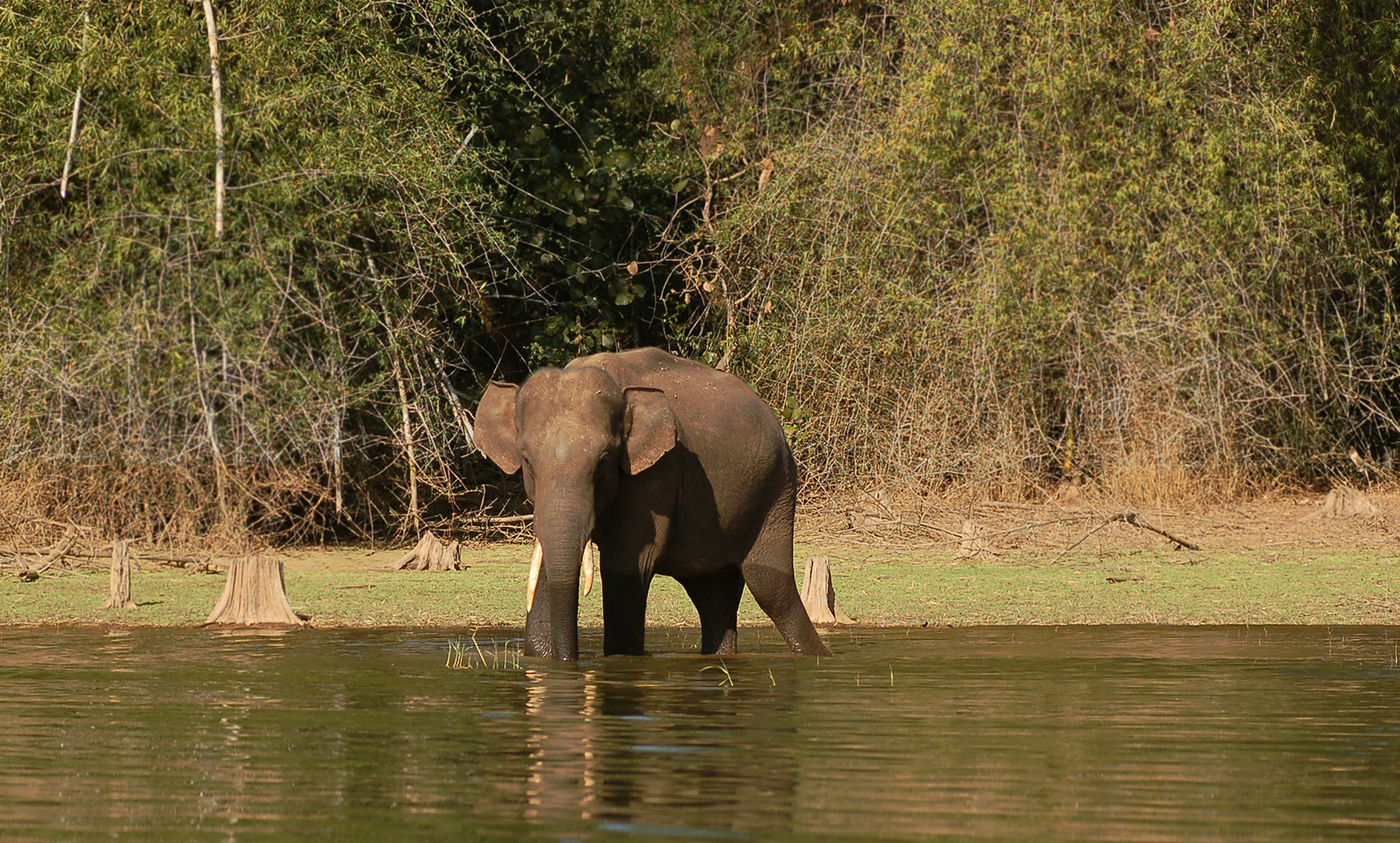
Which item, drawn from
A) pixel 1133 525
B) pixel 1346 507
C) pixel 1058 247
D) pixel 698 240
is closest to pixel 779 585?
pixel 1133 525

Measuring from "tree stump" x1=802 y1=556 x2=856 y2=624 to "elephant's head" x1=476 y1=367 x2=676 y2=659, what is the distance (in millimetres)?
3045

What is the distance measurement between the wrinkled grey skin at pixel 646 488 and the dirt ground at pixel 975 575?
210 cm

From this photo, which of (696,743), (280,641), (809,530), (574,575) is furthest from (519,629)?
(809,530)

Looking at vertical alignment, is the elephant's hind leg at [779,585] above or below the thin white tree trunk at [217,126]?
below

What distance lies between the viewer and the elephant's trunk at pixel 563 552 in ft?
34.4

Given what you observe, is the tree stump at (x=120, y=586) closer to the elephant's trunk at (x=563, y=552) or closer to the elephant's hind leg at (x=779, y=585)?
the elephant's trunk at (x=563, y=552)

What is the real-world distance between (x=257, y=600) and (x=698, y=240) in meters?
10.6

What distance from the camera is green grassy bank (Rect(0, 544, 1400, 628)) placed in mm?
13711

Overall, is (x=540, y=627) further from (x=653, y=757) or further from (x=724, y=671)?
(x=653, y=757)

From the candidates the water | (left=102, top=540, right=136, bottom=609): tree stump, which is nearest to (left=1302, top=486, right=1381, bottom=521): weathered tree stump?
the water

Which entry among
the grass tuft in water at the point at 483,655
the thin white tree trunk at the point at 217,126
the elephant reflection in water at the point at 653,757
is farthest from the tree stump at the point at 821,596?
the thin white tree trunk at the point at 217,126

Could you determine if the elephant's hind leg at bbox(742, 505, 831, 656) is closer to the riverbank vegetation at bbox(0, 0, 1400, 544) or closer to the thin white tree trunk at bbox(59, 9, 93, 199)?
the riverbank vegetation at bbox(0, 0, 1400, 544)

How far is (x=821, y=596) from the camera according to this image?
1368cm

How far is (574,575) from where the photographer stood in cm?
1055
